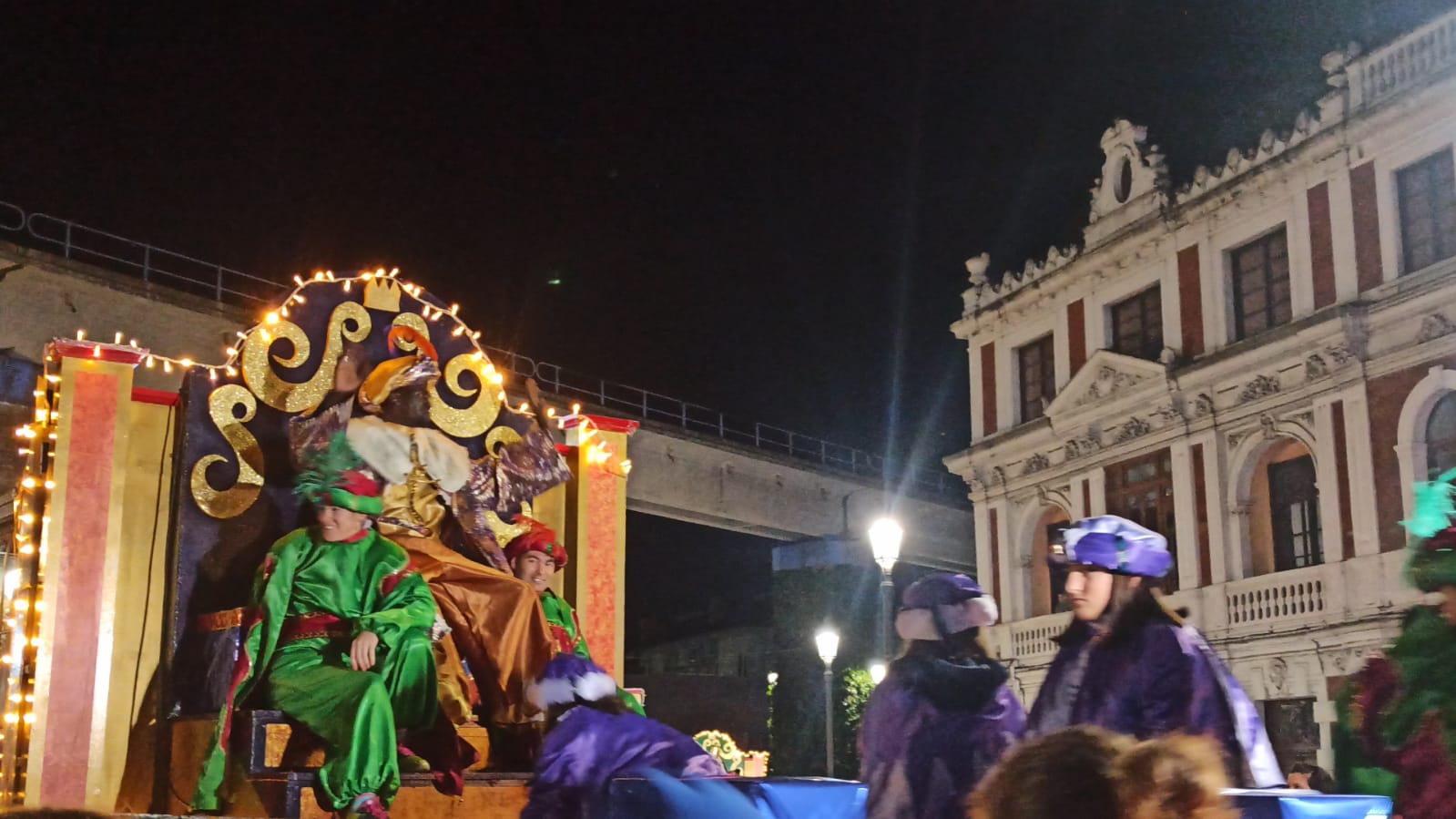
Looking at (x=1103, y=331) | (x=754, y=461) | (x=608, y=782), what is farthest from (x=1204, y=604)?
(x=608, y=782)

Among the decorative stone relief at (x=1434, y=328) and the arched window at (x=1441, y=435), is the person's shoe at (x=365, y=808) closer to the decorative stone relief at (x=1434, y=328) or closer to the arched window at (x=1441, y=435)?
the arched window at (x=1441, y=435)

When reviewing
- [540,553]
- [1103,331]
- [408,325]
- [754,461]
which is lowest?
[540,553]

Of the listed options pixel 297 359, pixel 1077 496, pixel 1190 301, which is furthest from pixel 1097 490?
pixel 297 359

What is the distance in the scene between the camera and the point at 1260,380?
21.1 meters

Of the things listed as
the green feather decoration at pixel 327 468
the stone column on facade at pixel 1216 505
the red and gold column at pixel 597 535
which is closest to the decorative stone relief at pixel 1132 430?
the stone column on facade at pixel 1216 505

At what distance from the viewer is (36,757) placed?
7238 millimetres

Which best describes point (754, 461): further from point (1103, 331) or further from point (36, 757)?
point (36, 757)

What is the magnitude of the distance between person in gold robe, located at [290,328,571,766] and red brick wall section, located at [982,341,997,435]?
19683 mm

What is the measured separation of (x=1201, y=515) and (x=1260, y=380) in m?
2.43

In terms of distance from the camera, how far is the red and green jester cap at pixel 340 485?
266 inches

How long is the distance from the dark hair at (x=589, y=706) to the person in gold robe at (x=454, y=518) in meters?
2.37

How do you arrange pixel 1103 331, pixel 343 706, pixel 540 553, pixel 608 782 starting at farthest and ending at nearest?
pixel 1103 331 → pixel 540 553 → pixel 343 706 → pixel 608 782

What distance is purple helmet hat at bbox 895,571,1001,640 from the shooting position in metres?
5.13

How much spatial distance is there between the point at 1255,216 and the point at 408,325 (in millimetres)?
16863
